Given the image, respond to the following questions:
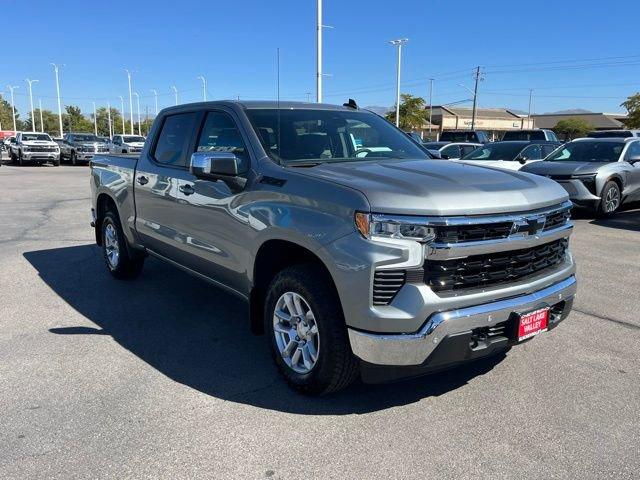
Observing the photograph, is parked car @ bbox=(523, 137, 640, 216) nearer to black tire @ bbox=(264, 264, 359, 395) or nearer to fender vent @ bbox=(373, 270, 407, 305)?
black tire @ bbox=(264, 264, 359, 395)

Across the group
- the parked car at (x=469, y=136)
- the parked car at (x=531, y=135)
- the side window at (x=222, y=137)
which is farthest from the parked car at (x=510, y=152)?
the parked car at (x=469, y=136)

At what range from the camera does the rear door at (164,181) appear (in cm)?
484

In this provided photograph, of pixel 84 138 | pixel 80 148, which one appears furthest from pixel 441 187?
pixel 84 138

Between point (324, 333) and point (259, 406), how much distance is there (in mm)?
678

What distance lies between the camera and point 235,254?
13.2 feet

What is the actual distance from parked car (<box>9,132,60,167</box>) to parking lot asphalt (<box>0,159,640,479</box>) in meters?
27.0

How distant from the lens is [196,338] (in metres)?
4.62

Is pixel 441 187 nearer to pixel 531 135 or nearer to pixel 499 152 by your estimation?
pixel 499 152

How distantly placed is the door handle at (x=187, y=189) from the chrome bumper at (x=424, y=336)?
6.86ft

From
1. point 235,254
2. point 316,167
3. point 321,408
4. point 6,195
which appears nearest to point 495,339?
point 321,408

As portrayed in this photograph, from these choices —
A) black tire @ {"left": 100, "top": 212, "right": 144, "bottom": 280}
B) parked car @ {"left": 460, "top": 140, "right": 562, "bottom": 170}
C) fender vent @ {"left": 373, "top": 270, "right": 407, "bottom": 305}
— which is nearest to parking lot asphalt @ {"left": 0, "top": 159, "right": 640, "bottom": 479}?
black tire @ {"left": 100, "top": 212, "right": 144, "bottom": 280}

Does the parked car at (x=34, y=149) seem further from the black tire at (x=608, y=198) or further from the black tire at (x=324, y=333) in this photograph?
the black tire at (x=324, y=333)

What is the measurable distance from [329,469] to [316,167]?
1903mm

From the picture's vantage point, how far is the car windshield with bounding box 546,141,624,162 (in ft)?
38.0
